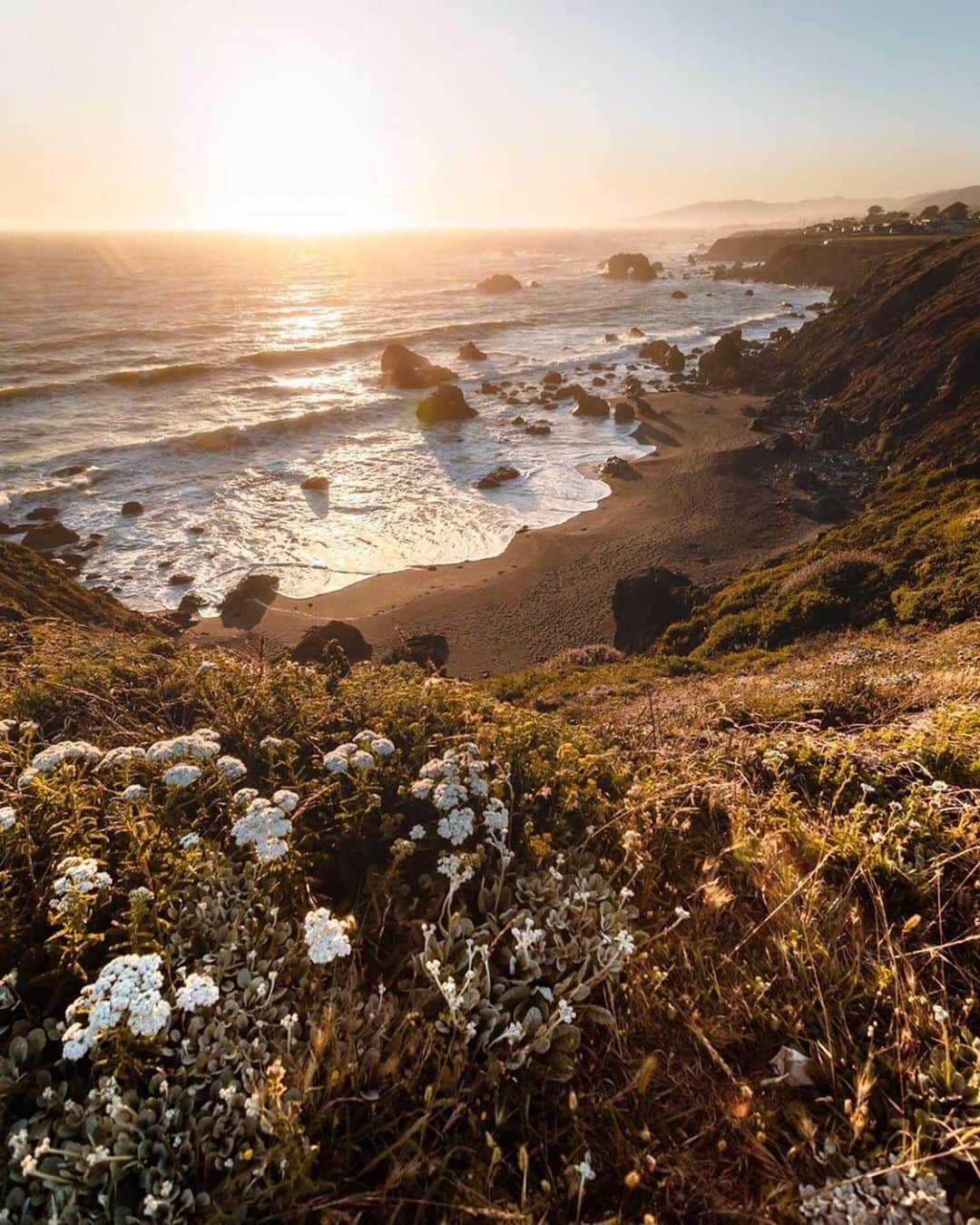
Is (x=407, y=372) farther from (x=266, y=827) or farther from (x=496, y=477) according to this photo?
(x=266, y=827)

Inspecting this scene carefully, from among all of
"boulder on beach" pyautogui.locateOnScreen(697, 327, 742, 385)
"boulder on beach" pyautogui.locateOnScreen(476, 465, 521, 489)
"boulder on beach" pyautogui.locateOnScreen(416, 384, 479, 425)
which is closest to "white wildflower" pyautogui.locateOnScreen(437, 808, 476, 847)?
"boulder on beach" pyautogui.locateOnScreen(476, 465, 521, 489)

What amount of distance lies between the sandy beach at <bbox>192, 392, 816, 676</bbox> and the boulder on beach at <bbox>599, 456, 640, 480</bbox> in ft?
1.41

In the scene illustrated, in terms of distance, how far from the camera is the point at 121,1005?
2.11 meters

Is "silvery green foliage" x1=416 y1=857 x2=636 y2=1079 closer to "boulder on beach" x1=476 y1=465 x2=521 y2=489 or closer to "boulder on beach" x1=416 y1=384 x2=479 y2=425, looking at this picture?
"boulder on beach" x1=476 y1=465 x2=521 y2=489

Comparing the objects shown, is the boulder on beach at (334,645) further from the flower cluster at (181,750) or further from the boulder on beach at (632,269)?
the boulder on beach at (632,269)

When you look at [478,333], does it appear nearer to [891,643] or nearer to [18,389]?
[18,389]

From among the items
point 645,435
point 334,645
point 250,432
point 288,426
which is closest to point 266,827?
point 334,645

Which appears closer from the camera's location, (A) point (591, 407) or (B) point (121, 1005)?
(B) point (121, 1005)

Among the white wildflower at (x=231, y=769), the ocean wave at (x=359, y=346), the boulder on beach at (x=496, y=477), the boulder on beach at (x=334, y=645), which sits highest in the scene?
the ocean wave at (x=359, y=346)

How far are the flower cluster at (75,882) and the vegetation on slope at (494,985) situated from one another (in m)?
0.02

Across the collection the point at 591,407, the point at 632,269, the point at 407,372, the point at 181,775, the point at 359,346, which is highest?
the point at 632,269

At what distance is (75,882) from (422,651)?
1253 cm

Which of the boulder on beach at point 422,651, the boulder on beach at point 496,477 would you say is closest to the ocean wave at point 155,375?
the boulder on beach at point 496,477

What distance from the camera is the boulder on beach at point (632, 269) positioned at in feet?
341
